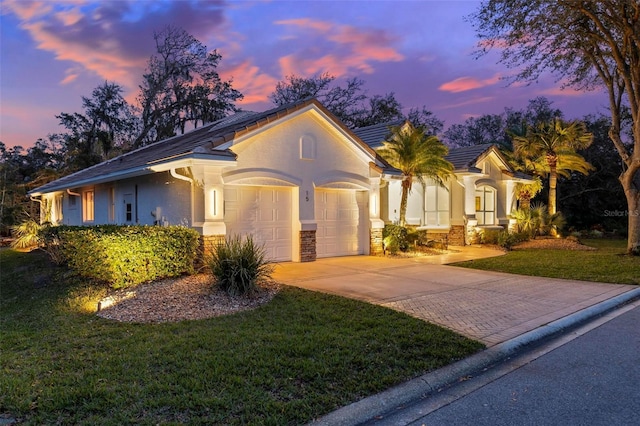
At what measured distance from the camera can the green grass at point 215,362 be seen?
380cm

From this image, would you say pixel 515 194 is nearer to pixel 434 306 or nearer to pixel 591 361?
pixel 434 306

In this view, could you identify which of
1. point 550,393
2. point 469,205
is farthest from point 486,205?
point 550,393

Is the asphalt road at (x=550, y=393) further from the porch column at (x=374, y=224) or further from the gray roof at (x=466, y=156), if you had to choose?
the gray roof at (x=466, y=156)

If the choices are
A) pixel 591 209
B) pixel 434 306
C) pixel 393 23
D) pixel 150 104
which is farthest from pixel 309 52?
pixel 591 209

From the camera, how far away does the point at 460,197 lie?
20828mm

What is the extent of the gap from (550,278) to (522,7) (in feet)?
29.3

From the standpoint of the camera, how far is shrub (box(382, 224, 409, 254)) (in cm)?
1562

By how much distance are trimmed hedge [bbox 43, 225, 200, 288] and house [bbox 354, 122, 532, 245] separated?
35.8 feet

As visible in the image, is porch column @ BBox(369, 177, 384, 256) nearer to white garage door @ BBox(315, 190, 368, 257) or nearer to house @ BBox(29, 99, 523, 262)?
house @ BBox(29, 99, 523, 262)

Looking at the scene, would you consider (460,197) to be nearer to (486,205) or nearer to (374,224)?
(486,205)

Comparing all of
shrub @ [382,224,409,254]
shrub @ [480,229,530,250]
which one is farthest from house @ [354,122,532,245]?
shrub @ [382,224,409,254]

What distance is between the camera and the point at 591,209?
3058 cm

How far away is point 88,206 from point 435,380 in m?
18.6

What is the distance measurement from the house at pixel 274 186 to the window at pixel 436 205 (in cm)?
634
